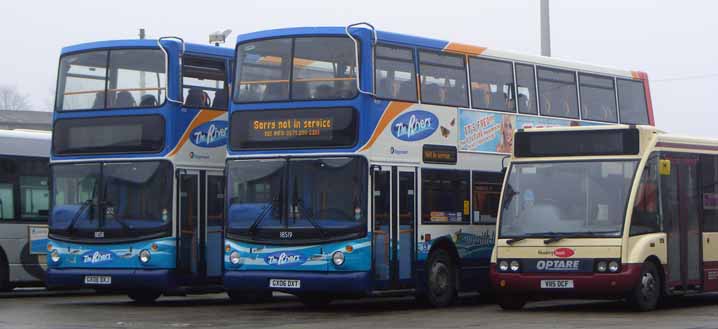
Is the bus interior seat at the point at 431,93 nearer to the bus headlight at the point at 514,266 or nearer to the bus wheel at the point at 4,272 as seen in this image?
the bus headlight at the point at 514,266

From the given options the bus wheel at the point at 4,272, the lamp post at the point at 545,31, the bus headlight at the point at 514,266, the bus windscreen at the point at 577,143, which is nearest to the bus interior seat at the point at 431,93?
the bus windscreen at the point at 577,143

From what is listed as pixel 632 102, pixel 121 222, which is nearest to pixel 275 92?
pixel 121 222

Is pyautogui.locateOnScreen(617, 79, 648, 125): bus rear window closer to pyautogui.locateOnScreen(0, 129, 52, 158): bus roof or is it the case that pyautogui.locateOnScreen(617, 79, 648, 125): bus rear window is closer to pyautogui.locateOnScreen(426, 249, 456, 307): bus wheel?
pyautogui.locateOnScreen(426, 249, 456, 307): bus wheel

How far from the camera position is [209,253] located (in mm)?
23062

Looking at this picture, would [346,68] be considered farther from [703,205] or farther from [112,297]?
[112,297]

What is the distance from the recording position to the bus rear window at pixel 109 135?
22.2m

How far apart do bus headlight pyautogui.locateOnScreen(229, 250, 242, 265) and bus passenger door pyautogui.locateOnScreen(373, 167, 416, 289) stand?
6.80 feet

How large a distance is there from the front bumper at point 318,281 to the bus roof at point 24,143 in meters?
6.94

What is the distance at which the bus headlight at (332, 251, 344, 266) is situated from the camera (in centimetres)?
2033

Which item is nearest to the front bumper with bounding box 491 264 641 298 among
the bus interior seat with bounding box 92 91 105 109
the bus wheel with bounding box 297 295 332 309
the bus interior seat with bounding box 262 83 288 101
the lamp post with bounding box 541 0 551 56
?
the bus wheel with bounding box 297 295 332 309

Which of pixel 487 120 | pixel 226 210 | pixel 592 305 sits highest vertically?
pixel 487 120

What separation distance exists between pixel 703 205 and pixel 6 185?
12117 millimetres

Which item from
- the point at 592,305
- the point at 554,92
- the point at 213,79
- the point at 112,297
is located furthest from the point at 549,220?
the point at 112,297

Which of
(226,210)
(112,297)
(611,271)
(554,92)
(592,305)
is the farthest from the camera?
(112,297)
